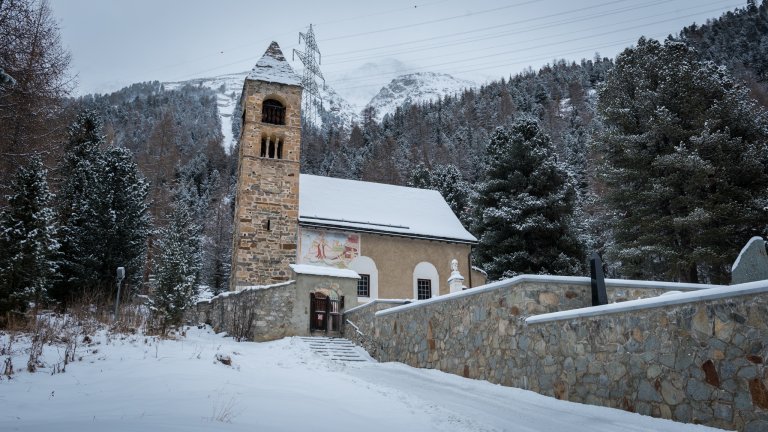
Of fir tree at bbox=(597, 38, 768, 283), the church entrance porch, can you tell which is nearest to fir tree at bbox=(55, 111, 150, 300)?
the church entrance porch

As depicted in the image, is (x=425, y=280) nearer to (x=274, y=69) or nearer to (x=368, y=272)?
(x=368, y=272)

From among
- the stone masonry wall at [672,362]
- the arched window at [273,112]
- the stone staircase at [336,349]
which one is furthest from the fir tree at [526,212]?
the stone masonry wall at [672,362]

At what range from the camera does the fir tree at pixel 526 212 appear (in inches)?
1060

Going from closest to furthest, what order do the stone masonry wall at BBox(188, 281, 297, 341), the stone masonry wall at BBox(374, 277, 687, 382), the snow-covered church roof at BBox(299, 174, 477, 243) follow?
the stone masonry wall at BBox(374, 277, 687, 382) < the stone masonry wall at BBox(188, 281, 297, 341) < the snow-covered church roof at BBox(299, 174, 477, 243)

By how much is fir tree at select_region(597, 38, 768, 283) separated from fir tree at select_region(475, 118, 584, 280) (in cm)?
420

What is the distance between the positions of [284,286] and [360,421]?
1313cm

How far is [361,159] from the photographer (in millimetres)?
68312

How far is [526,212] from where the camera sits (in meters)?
27.8

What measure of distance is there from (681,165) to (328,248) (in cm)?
1509

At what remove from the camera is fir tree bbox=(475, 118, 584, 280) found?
1060 inches

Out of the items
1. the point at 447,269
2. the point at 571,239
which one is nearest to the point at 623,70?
the point at 571,239

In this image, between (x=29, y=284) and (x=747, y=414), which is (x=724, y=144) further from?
(x=29, y=284)

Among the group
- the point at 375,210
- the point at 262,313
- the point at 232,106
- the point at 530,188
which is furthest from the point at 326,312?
the point at 232,106

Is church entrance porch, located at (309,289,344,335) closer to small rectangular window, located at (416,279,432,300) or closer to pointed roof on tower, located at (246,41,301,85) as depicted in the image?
small rectangular window, located at (416,279,432,300)
